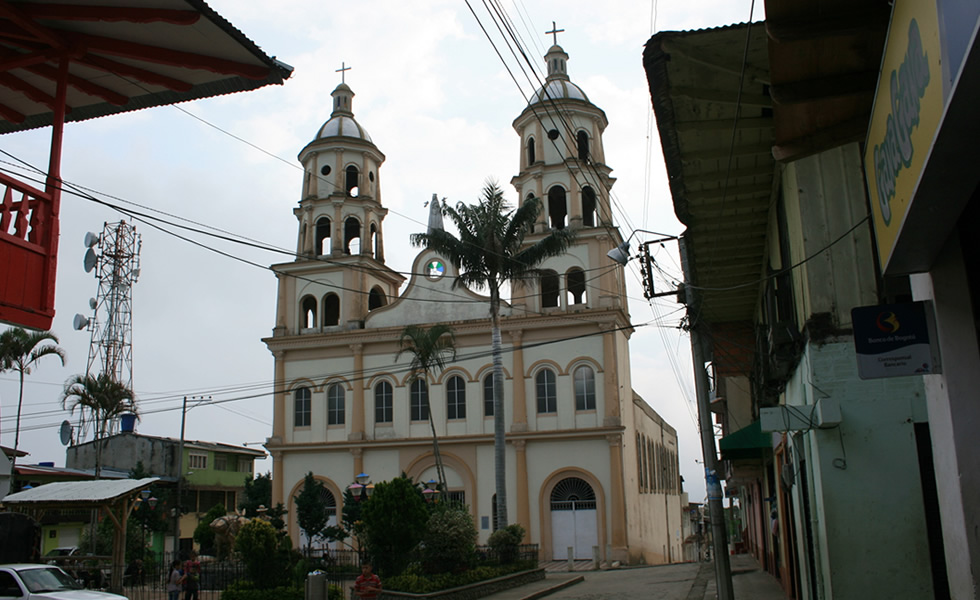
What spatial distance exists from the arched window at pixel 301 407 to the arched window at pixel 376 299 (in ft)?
18.1

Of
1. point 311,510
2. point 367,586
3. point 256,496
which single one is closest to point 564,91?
point 311,510

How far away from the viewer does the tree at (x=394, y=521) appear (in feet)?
64.9

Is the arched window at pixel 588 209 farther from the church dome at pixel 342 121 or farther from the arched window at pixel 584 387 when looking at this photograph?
the church dome at pixel 342 121

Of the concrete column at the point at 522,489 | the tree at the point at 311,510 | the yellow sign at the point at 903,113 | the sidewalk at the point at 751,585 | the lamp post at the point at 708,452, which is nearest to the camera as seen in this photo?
the yellow sign at the point at 903,113

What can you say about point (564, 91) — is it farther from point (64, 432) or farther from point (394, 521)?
point (64, 432)

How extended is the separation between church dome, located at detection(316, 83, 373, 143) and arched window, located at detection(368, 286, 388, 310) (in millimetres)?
7522

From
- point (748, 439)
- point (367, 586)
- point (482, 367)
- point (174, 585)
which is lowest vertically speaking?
point (174, 585)

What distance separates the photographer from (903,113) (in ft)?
14.9

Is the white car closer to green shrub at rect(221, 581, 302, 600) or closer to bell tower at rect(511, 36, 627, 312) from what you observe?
green shrub at rect(221, 581, 302, 600)

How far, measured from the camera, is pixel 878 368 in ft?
21.3

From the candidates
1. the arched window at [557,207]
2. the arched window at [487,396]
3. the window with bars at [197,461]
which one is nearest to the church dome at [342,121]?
the arched window at [557,207]

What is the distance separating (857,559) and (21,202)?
9.28 meters

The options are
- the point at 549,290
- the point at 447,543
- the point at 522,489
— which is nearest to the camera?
the point at 447,543

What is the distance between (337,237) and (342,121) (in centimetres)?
627
